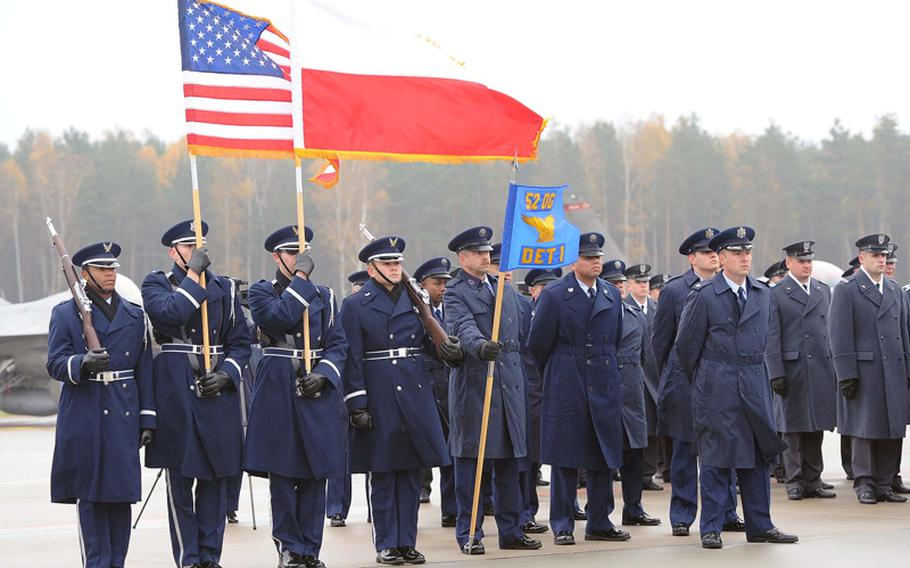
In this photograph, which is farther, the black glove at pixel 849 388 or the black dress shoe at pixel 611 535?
the black glove at pixel 849 388

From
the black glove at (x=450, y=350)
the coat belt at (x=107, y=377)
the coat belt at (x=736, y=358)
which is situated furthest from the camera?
the coat belt at (x=736, y=358)

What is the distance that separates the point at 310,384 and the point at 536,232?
2047 millimetres

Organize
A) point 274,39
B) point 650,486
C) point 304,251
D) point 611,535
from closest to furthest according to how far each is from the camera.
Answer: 1. point 304,251
2. point 274,39
3. point 611,535
4. point 650,486

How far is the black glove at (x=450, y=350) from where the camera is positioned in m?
8.55

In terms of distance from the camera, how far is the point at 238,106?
28.1 feet

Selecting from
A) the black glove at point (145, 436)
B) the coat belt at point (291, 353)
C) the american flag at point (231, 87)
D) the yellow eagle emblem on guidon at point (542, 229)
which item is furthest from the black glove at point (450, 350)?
the black glove at point (145, 436)

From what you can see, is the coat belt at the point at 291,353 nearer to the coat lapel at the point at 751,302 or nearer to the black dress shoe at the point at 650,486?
the coat lapel at the point at 751,302

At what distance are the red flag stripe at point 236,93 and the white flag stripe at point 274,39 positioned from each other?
0.45 m

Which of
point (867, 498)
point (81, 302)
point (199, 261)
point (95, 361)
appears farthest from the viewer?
point (867, 498)

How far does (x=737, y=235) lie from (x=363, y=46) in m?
2.98

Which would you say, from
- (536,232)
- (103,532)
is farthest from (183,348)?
(536,232)

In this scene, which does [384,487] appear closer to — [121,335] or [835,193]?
[121,335]

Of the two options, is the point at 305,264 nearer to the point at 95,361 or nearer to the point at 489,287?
the point at 95,361

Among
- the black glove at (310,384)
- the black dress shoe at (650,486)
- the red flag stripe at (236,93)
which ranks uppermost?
the red flag stripe at (236,93)
